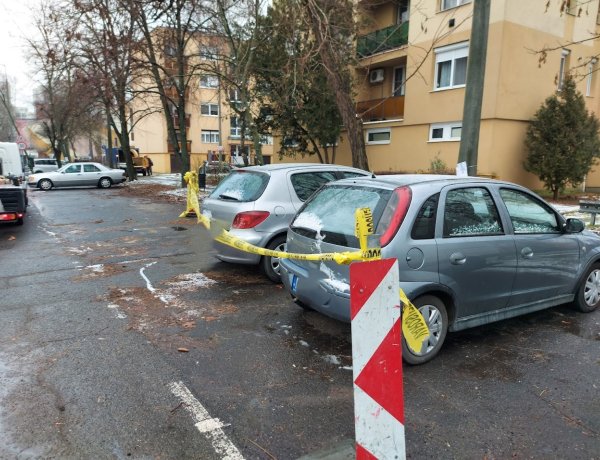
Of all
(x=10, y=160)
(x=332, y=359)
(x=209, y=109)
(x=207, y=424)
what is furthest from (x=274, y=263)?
(x=209, y=109)

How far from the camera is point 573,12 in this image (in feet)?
60.0

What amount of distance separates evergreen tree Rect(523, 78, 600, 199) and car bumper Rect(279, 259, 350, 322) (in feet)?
48.4

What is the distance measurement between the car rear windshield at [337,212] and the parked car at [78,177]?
2461 centimetres

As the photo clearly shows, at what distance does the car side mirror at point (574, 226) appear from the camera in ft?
15.6

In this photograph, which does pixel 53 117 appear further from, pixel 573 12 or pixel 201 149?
pixel 573 12

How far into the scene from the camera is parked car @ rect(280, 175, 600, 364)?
3789 millimetres

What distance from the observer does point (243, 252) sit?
6188 millimetres

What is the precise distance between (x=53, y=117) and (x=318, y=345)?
147 ft

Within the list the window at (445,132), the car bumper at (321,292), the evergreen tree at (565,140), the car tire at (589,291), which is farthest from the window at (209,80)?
the car tire at (589,291)

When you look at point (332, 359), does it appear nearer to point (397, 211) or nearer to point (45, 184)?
point (397, 211)

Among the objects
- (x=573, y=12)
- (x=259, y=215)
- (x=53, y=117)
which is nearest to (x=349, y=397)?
(x=259, y=215)

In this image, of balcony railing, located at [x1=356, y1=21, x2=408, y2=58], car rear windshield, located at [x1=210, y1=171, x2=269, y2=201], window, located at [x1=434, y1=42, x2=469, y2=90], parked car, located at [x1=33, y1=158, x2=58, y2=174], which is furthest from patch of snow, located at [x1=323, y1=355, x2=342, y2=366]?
parked car, located at [x1=33, y1=158, x2=58, y2=174]

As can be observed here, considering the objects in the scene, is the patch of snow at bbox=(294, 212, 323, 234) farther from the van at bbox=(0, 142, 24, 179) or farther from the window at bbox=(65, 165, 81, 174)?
the window at bbox=(65, 165, 81, 174)

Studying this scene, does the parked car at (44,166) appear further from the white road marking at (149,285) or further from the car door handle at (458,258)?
the car door handle at (458,258)
